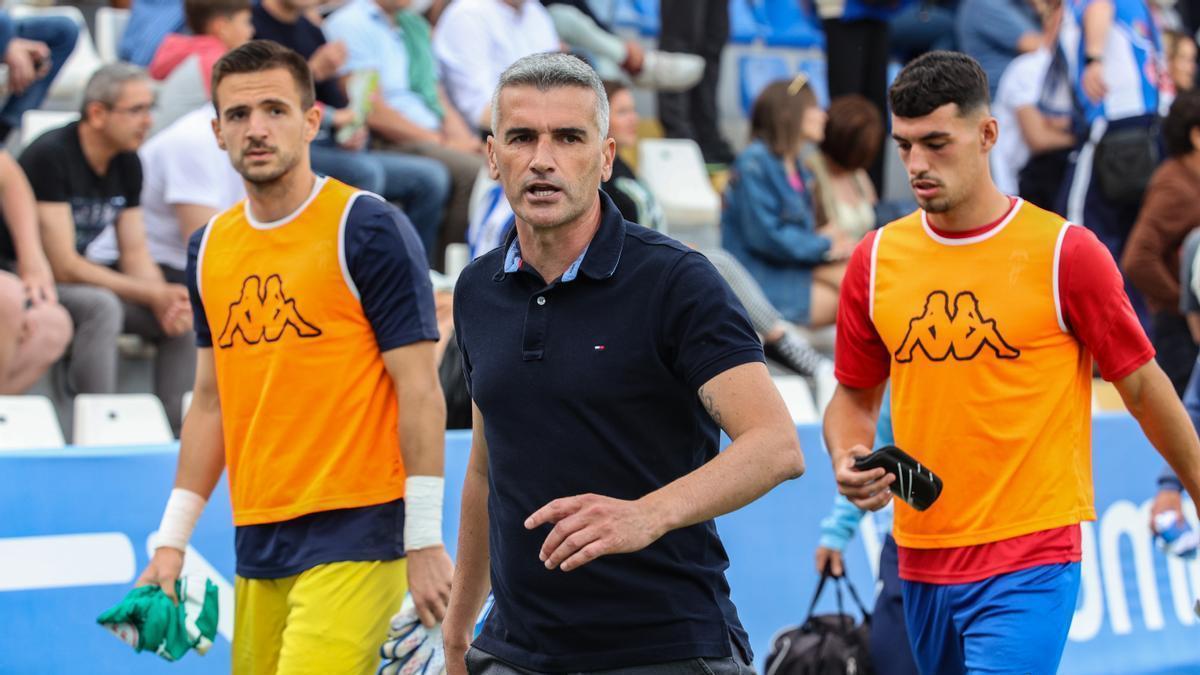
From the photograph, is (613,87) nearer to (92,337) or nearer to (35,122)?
(92,337)

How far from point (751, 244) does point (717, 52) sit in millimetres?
2620

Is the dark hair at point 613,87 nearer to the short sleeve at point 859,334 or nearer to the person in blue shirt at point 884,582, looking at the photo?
the person in blue shirt at point 884,582

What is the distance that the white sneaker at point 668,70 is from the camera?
12.3 meters

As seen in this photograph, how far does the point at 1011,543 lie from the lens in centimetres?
491

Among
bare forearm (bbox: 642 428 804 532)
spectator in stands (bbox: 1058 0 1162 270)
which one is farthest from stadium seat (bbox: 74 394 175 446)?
spectator in stands (bbox: 1058 0 1162 270)

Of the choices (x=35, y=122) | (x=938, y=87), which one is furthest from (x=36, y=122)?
(x=938, y=87)

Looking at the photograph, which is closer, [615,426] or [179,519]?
[615,426]

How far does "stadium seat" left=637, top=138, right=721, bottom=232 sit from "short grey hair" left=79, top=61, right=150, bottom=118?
169 inches

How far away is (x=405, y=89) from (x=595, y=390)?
740cm

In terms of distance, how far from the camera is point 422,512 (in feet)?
15.8

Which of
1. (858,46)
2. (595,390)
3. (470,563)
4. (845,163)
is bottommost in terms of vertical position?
(470,563)

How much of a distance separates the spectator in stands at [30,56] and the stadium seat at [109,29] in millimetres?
1399

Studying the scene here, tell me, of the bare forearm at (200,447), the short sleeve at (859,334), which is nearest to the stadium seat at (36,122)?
the bare forearm at (200,447)

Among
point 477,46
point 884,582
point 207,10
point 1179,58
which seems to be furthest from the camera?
point 1179,58
